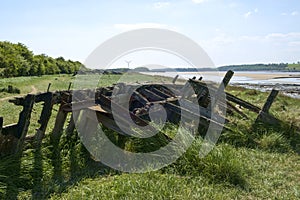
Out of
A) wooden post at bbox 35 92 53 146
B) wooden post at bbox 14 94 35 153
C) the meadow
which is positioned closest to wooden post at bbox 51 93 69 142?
the meadow

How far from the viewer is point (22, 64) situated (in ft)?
153

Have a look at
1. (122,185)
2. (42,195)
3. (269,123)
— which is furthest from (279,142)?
(42,195)

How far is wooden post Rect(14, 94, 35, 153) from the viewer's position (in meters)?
5.01

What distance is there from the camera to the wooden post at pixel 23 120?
5.01 m

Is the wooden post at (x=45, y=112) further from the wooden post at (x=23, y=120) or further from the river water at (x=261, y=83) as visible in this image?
the river water at (x=261, y=83)

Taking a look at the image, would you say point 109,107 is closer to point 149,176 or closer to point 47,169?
point 47,169

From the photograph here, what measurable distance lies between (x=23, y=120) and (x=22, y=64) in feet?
150

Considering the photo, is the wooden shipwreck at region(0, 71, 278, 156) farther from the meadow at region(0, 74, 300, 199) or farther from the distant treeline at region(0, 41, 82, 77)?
the distant treeline at region(0, 41, 82, 77)

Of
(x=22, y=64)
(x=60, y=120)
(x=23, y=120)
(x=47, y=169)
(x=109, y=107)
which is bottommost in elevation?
(x=47, y=169)

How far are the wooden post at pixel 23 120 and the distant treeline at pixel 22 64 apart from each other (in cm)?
3682

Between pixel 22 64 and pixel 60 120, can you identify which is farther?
pixel 22 64

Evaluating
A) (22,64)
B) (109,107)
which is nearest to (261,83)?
(22,64)

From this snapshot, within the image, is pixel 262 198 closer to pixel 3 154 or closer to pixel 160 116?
pixel 160 116

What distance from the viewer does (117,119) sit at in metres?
6.12
